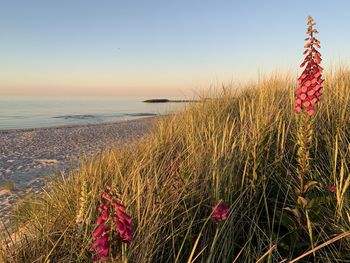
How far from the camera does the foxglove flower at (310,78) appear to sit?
8.61 feet

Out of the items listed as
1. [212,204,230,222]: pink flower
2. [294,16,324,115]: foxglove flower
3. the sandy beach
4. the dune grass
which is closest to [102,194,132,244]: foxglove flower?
the dune grass

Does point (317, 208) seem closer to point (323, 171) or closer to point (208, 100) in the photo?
point (323, 171)

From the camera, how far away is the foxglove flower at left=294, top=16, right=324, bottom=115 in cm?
262

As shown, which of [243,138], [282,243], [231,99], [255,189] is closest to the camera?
[282,243]

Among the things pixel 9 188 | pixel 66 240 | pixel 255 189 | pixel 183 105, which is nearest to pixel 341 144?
pixel 255 189

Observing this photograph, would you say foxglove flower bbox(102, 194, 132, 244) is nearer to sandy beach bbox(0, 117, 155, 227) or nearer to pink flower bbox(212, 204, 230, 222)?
pink flower bbox(212, 204, 230, 222)

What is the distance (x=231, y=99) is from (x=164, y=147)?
8.83ft

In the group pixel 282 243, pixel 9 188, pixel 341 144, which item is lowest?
pixel 9 188

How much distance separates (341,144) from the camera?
334 centimetres

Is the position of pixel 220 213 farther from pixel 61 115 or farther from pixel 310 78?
pixel 61 115

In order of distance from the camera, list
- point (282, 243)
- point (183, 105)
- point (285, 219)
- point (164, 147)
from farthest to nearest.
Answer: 1. point (183, 105)
2. point (164, 147)
3. point (285, 219)
4. point (282, 243)

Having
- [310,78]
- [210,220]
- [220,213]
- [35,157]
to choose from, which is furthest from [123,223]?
[35,157]

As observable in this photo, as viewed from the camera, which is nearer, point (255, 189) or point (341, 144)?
point (255, 189)

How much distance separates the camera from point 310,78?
2682 mm
